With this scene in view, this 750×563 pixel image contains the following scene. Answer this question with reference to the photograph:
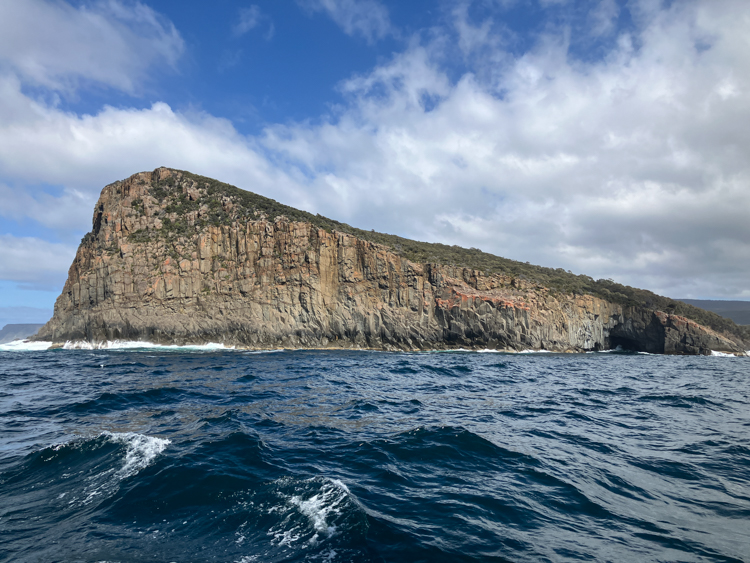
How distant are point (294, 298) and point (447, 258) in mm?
27742

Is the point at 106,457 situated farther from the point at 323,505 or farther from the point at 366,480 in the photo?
the point at 366,480

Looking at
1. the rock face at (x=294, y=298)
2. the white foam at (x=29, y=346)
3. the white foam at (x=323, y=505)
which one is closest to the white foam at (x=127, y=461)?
the white foam at (x=323, y=505)

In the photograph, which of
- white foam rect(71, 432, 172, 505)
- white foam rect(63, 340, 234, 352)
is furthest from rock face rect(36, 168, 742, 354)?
white foam rect(71, 432, 172, 505)

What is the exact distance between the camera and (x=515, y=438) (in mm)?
11086

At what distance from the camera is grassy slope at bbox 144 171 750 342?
65438 millimetres

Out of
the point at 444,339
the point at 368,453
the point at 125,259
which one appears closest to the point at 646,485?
the point at 368,453

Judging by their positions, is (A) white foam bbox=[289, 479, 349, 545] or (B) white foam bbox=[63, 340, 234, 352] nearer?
(A) white foam bbox=[289, 479, 349, 545]

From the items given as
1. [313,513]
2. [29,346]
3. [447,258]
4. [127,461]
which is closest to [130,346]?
[29,346]

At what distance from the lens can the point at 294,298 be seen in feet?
192

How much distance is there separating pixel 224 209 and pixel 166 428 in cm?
6075

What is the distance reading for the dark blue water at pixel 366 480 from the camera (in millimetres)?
5727

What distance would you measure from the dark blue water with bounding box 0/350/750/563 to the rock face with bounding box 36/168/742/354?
42220 millimetres

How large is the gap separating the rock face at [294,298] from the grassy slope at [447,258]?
181 cm

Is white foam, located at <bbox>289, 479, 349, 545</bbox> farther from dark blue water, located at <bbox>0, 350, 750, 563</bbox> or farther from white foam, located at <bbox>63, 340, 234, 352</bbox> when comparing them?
white foam, located at <bbox>63, 340, 234, 352</bbox>
